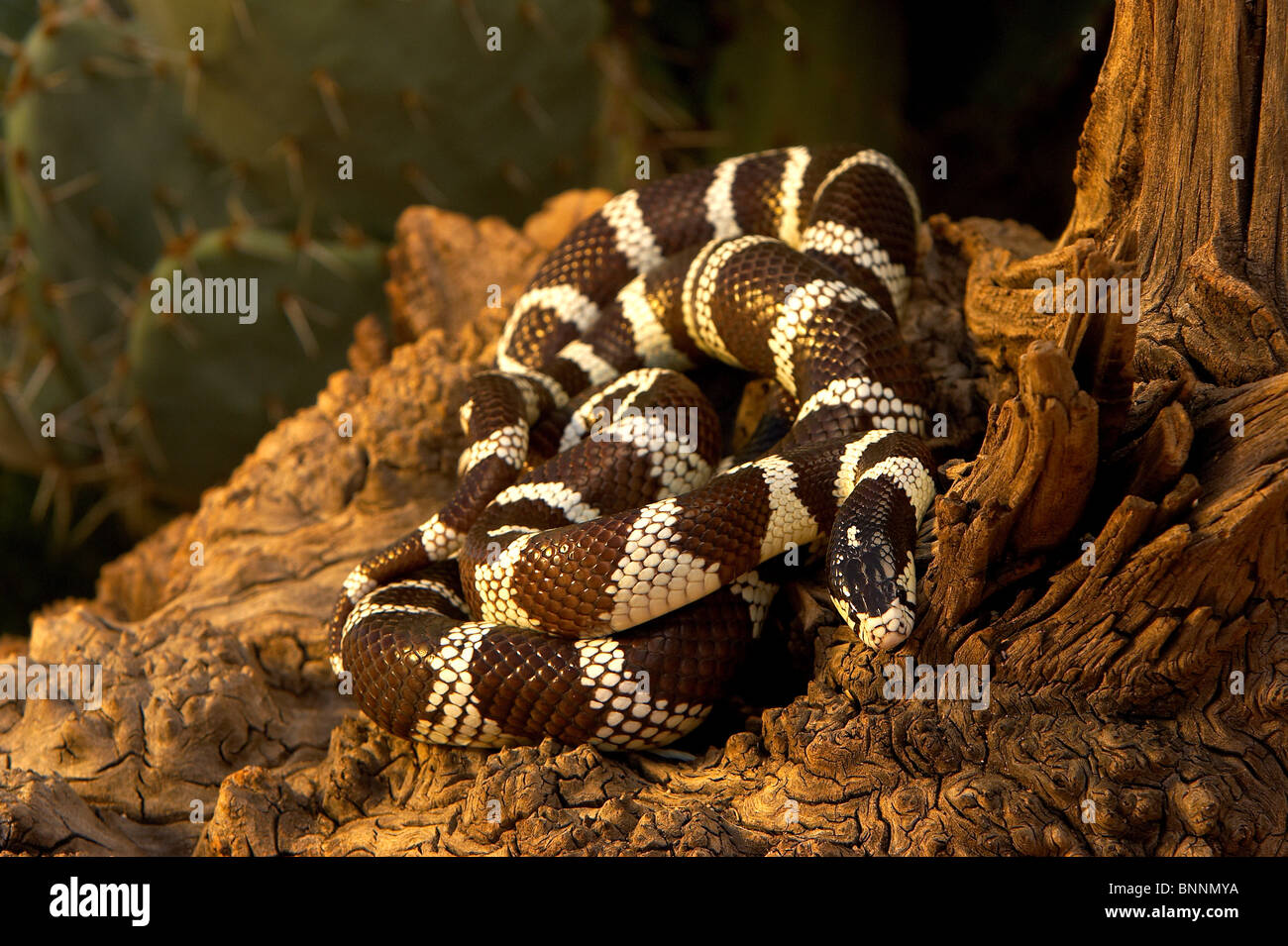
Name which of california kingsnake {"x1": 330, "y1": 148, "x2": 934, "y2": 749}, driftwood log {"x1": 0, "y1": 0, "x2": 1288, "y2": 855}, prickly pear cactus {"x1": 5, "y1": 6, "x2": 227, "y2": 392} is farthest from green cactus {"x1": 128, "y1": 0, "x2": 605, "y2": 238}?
driftwood log {"x1": 0, "y1": 0, "x2": 1288, "y2": 855}

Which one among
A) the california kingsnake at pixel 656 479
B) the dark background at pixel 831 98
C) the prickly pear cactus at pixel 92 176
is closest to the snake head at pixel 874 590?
the california kingsnake at pixel 656 479

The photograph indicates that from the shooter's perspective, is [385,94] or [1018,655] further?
[385,94]

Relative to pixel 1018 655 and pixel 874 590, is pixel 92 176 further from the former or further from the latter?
pixel 1018 655

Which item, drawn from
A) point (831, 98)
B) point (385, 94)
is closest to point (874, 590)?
point (385, 94)

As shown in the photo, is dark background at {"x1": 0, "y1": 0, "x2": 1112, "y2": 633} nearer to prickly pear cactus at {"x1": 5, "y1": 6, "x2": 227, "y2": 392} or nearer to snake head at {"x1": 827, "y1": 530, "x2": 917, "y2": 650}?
prickly pear cactus at {"x1": 5, "y1": 6, "x2": 227, "y2": 392}
